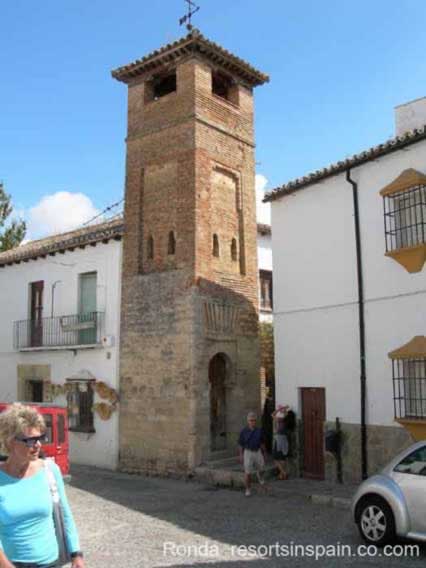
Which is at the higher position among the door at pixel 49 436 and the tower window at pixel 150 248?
the tower window at pixel 150 248

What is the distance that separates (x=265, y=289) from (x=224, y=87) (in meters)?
5.82

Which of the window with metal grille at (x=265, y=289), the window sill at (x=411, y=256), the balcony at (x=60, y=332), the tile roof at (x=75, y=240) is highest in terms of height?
the tile roof at (x=75, y=240)

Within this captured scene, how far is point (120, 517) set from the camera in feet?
32.2

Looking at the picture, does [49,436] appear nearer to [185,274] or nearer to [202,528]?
[202,528]

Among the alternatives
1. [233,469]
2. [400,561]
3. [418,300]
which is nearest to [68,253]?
[233,469]

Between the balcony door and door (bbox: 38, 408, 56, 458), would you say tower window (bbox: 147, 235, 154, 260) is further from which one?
door (bbox: 38, 408, 56, 458)

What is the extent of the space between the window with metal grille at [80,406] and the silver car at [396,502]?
9.86 metres

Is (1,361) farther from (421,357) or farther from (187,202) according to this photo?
(421,357)

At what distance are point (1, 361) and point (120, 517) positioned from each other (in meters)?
11.1

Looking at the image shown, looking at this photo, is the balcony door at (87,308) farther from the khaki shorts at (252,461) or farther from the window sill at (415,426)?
the window sill at (415,426)

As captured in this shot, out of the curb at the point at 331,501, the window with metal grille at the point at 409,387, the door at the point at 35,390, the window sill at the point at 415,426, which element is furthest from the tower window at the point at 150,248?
the window sill at the point at 415,426

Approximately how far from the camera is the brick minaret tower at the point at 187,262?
1397 centimetres

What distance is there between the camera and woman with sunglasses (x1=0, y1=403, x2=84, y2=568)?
3.46 meters

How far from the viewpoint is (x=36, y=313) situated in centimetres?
1884
